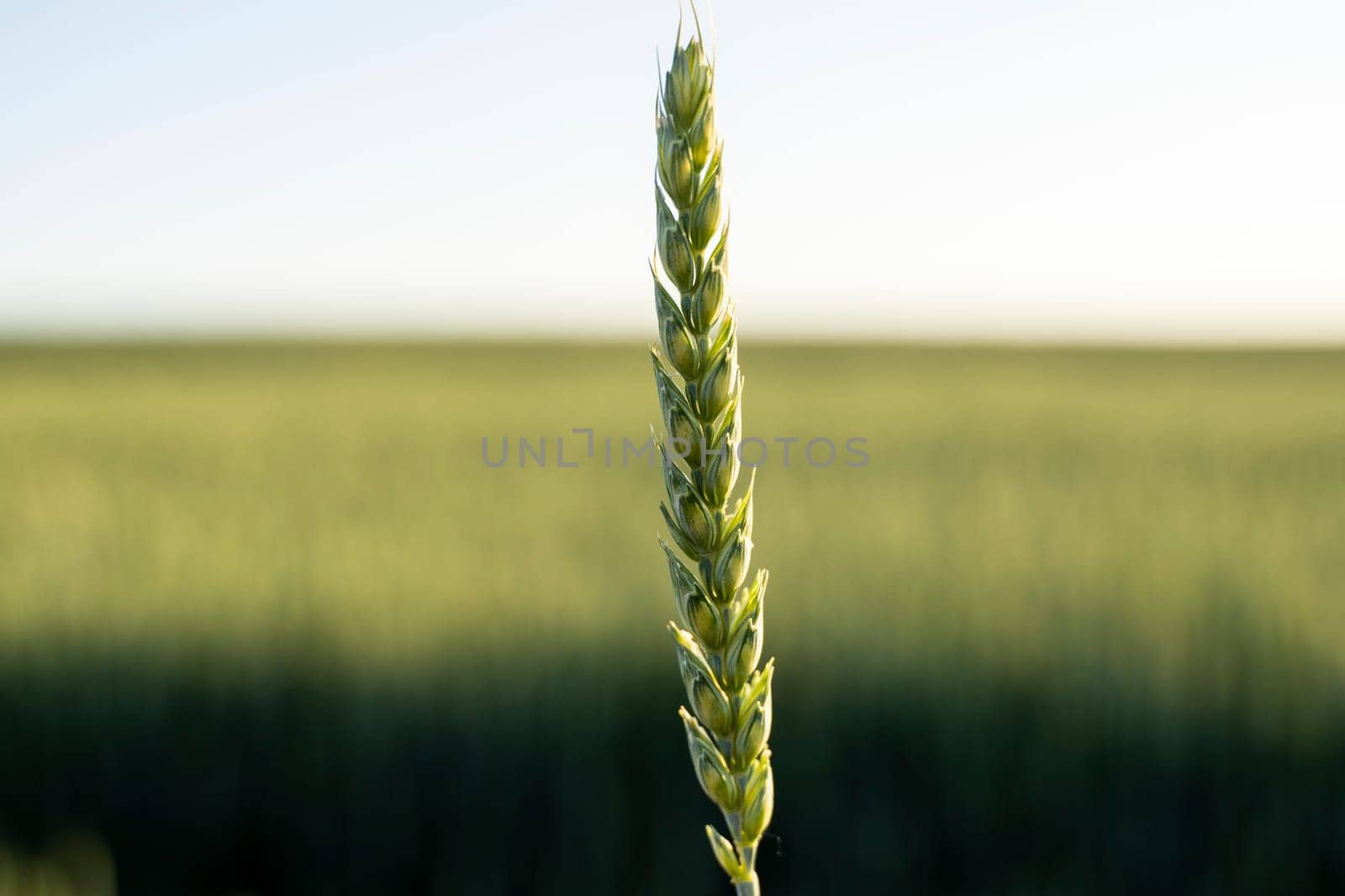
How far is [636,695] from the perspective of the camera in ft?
9.60

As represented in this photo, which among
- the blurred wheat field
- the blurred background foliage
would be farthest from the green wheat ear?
the blurred wheat field

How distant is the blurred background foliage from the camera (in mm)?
2562

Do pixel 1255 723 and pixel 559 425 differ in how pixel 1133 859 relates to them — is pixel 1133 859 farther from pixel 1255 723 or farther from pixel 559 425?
pixel 559 425

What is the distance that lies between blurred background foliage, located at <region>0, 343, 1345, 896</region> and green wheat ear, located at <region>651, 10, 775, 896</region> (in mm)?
2208

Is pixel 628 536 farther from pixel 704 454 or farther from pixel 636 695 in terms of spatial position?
pixel 704 454

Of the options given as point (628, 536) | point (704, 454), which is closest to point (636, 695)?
point (628, 536)

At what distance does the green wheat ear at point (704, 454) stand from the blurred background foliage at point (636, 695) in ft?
7.24

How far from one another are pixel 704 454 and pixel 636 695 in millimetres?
2580

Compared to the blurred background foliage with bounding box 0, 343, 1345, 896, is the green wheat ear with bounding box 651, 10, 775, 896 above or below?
above

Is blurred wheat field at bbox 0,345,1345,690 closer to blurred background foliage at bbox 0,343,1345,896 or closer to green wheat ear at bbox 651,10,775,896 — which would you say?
blurred background foliage at bbox 0,343,1345,896

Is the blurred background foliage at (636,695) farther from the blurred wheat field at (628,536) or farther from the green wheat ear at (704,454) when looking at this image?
the green wheat ear at (704,454)

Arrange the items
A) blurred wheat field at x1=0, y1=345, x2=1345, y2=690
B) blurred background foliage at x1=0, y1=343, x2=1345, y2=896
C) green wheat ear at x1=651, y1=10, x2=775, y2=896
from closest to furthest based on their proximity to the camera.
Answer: green wheat ear at x1=651, y1=10, x2=775, y2=896 → blurred background foliage at x1=0, y1=343, x2=1345, y2=896 → blurred wheat field at x1=0, y1=345, x2=1345, y2=690

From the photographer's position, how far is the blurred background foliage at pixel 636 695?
2562mm

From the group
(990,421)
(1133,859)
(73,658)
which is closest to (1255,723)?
(1133,859)
